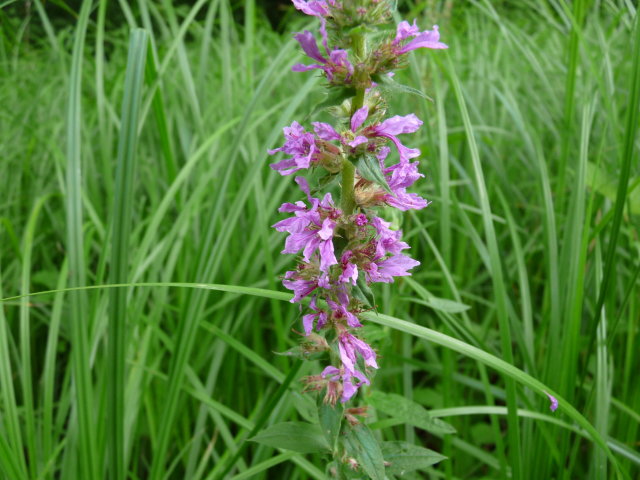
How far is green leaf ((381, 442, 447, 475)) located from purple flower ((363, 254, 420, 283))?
0.30 m

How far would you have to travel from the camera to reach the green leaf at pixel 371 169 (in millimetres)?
842

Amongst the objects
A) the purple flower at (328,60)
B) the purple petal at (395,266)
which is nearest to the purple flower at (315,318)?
the purple petal at (395,266)

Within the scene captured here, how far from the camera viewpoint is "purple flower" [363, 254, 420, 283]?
0.94 metres

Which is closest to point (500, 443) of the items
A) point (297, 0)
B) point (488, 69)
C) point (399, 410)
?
point (399, 410)

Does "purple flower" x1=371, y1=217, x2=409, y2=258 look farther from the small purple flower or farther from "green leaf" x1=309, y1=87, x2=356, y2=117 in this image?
"green leaf" x1=309, y1=87, x2=356, y2=117

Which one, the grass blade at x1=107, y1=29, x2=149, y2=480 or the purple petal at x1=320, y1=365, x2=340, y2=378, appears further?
the grass blade at x1=107, y1=29, x2=149, y2=480

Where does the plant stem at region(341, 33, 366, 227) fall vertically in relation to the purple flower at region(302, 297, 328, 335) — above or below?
above

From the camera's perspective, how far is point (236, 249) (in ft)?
6.38

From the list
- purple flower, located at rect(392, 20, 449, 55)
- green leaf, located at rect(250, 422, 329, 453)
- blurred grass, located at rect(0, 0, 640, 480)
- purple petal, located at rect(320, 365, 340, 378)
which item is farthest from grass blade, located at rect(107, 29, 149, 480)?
purple flower, located at rect(392, 20, 449, 55)

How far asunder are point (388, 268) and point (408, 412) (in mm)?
350

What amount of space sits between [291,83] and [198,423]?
1826mm

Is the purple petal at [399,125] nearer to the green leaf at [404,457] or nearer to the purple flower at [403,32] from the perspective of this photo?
the purple flower at [403,32]

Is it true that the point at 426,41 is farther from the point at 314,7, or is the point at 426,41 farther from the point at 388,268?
the point at 388,268

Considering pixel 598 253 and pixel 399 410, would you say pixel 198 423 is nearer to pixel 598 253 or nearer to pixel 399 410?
pixel 399 410
